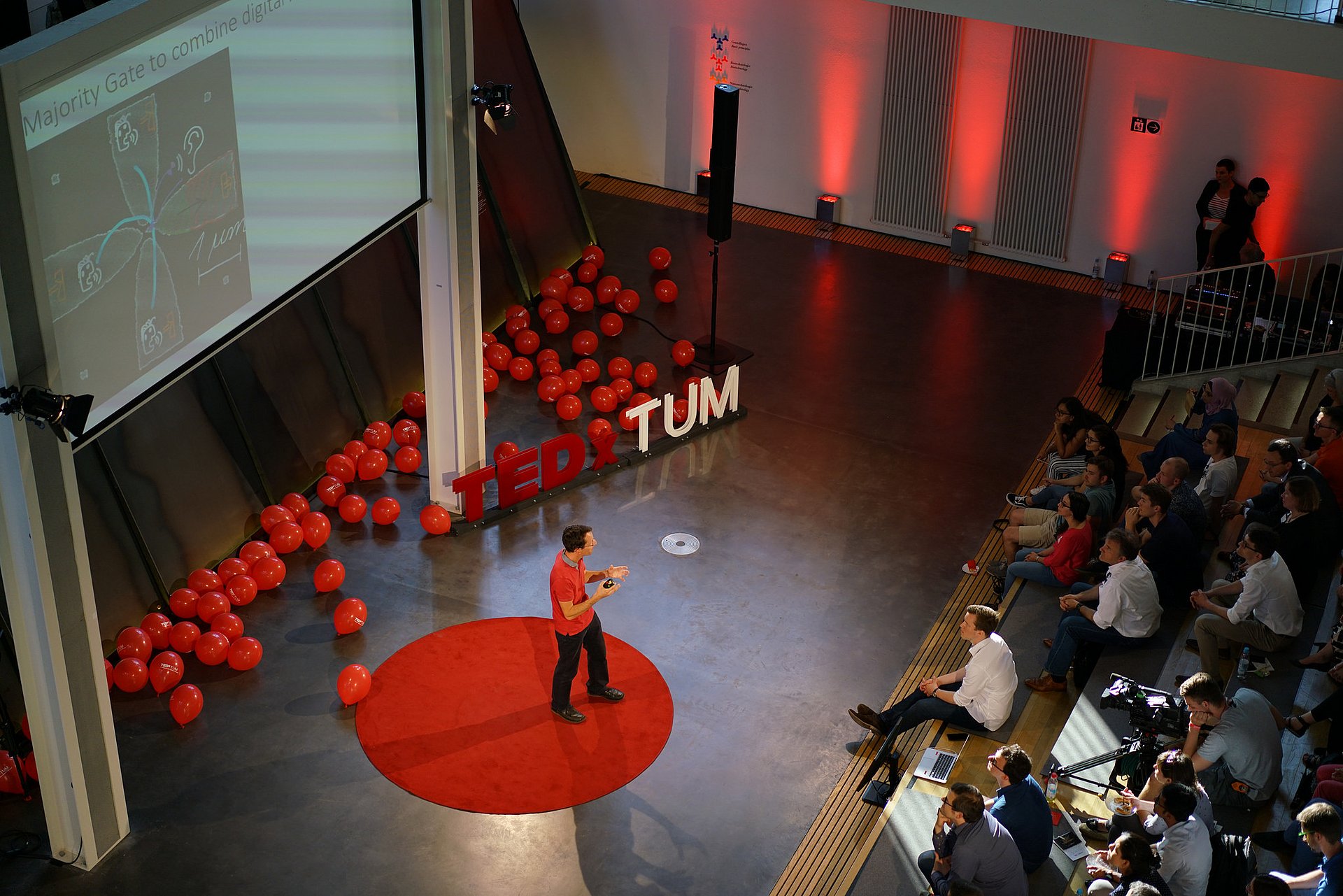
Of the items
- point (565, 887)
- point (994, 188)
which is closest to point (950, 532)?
point (565, 887)

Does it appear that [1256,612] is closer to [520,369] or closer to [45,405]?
[520,369]

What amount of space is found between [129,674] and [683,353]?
611cm

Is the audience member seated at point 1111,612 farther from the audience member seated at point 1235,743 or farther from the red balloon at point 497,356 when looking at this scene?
the red balloon at point 497,356

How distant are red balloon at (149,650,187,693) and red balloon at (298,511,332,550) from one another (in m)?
1.62

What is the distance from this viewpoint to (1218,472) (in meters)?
10.4

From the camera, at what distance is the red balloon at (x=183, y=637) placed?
936 centimetres

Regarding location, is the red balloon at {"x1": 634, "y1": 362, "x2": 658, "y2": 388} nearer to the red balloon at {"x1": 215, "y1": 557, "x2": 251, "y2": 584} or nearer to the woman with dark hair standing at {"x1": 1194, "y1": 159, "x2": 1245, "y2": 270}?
the red balloon at {"x1": 215, "y1": 557, "x2": 251, "y2": 584}

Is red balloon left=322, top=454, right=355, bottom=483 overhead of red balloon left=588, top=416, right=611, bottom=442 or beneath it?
beneath

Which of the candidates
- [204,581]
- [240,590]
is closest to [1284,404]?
[240,590]

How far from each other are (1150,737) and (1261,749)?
0.58 m

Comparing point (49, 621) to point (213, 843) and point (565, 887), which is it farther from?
point (565, 887)

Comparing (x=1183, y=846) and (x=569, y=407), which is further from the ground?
(x=1183, y=846)

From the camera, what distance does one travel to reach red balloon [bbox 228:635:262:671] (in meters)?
9.28

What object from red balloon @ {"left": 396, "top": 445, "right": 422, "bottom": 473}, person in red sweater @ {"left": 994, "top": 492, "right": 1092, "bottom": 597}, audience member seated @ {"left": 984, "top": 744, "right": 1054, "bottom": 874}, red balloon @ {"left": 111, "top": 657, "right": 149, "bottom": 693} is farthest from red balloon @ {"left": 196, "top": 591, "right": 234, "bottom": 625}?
person in red sweater @ {"left": 994, "top": 492, "right": 1092, "bottom": 597}
